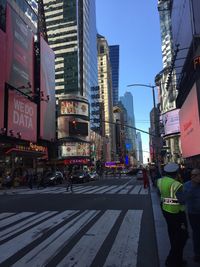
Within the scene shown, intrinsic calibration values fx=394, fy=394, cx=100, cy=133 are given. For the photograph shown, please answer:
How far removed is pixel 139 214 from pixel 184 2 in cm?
3000


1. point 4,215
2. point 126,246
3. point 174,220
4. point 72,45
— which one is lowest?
point 126,246

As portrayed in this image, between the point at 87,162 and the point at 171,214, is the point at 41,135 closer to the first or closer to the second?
the point at 87,162

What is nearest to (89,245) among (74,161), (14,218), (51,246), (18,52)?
(51,246)

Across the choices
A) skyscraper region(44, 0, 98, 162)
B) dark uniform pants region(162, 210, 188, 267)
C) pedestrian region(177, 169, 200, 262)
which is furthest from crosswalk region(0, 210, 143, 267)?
skyscraper region(44, 0, 98, 162)

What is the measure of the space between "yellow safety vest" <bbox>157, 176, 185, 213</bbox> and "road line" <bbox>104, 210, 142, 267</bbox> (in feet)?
4.34

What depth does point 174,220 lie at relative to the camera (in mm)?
6707

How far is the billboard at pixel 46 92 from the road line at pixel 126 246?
55.7 m

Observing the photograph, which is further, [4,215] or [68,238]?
[4,215]

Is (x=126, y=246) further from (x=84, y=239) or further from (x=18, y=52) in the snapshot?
(x=18, y=52)

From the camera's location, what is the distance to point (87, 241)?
31.0 feet

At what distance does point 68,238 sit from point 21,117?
161 feet

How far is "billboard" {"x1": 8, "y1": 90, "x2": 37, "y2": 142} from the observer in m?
54.1

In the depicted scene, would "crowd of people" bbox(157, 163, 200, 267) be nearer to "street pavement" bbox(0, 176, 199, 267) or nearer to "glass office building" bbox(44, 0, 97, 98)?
"street pavement" bbox(0, 176, 199, 267)

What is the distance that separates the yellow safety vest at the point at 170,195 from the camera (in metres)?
6.72
